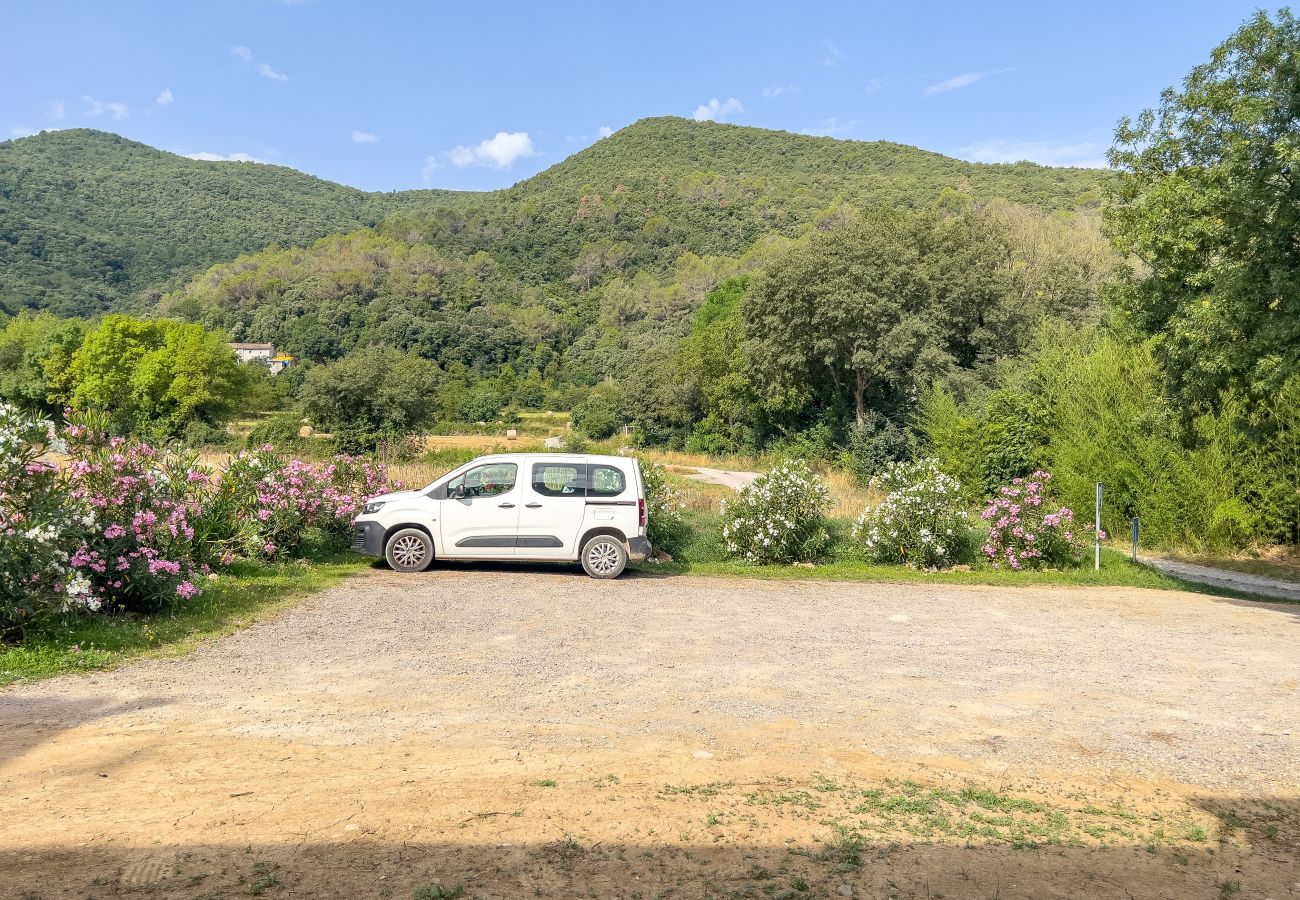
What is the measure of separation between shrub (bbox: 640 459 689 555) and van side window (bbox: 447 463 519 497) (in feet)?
9.70

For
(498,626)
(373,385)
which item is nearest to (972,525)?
(498,626)

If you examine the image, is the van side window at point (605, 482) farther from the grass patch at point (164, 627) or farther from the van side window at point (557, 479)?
the grass patch at point (164, 627)

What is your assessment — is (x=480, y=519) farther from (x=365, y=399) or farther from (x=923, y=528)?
(x=365, y=399)

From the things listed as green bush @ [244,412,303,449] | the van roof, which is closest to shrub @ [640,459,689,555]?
the van roof

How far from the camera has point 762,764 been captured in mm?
5500

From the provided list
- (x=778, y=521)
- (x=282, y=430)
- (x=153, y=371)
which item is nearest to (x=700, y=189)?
(x=153, y=371)

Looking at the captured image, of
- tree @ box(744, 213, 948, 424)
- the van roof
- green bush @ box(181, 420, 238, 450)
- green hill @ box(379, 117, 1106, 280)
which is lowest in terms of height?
green bush @ box(181, 420, 238, 450)

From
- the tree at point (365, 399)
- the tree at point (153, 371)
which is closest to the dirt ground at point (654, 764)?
the tree at point (365, 399)

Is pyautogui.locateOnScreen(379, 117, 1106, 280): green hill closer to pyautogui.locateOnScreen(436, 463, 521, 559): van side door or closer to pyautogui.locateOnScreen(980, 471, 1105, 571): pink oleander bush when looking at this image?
pyautogui.locateOnScreen(980, 471, 1105, 571): pink oleander bush

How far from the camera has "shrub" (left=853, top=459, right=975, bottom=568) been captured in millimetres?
15344

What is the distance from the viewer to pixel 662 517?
630 inches

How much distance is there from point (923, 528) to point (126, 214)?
540ft

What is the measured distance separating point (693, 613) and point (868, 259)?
2920 cm

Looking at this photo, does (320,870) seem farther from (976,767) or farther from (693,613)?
(693,613)
